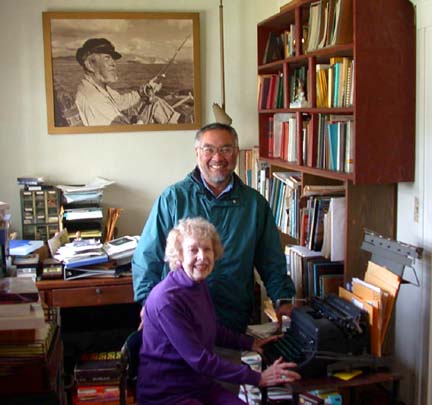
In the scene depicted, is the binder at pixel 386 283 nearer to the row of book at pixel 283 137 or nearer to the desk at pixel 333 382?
the desk at pixel 333 382

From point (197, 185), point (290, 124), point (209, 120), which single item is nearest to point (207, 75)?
point (209, 120)

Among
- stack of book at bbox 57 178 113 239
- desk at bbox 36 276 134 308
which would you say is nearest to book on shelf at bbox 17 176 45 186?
stack of book at bbox 57 178 113 239

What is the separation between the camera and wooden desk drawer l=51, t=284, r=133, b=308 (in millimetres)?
3174

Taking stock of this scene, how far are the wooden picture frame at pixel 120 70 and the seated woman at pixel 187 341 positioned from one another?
1885mm

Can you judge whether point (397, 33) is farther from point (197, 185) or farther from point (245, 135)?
point (245, 135)

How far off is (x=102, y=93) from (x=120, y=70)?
0.60 ft

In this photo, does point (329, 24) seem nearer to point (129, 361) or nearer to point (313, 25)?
point (313, 25)

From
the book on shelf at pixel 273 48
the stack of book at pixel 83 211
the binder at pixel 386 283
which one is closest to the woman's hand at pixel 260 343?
the binder at pixel 386 283

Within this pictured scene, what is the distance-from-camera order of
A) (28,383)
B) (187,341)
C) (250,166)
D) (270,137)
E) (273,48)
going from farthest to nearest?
(250,166) < (270,137) < (273,48) < (187,341) < (28,383)

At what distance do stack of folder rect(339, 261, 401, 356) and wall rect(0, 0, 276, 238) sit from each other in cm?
201

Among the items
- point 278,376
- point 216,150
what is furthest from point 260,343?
Result: point 216,150

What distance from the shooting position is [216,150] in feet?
8.00

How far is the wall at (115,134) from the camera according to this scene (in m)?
3.73

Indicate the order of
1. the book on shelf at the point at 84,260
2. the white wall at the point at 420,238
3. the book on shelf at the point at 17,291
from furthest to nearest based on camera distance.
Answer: the book on shelf at the point at 84,260 < the white wall at the point at 420,238 < the book on shelf at the point at 17,291
